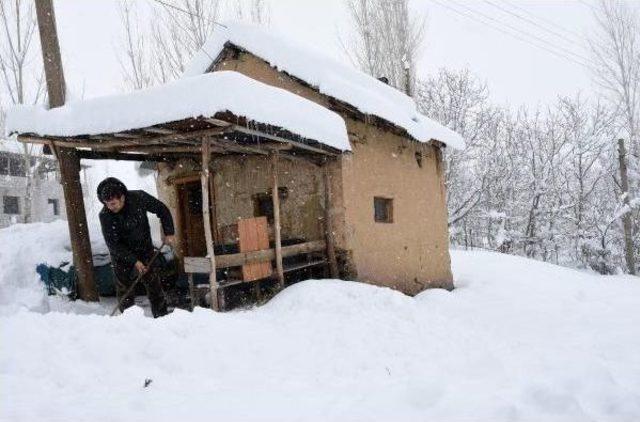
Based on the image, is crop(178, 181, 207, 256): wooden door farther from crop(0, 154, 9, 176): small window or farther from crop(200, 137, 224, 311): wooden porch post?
crop(0, 154, 9, 176): small window

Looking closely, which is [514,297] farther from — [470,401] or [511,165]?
[511,165]

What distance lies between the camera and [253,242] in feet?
20.1

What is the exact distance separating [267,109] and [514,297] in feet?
18.5

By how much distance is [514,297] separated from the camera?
827 centimetres

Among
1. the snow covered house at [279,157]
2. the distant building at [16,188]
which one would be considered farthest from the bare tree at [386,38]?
the distant building at [16,188]

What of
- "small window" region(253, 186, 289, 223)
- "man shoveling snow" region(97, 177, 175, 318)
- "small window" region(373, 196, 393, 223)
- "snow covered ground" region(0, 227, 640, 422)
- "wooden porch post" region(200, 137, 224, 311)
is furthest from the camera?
"small window" region(373, 196, 393, 223)

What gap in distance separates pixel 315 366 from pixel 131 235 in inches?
122

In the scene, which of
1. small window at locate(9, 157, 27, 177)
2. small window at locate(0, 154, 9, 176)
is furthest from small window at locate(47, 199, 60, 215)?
small window at locate(0, 154, 9, 176)

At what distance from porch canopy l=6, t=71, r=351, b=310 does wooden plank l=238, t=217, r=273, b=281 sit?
139mm

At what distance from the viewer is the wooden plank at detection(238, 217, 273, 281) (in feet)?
19.5

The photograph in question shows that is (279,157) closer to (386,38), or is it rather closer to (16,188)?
(386,38)

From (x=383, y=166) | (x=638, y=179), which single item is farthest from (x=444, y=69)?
(x=383, y=166)

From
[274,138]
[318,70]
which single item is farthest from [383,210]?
[274,138]

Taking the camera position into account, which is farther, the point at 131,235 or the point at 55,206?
the point at 55,206
